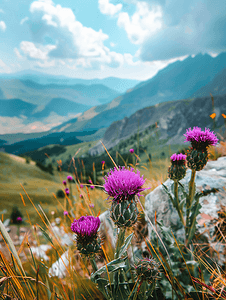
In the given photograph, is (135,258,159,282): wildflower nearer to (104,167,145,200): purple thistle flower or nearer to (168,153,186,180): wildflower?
(104,167,145,200): purple thistle flower

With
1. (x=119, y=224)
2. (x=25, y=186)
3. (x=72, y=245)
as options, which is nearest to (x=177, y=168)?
(x=119, y=224)

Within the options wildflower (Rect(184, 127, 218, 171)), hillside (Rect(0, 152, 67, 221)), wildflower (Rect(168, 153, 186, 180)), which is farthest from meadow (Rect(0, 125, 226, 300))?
wildflower (Rect(184, 127, 218, 171))

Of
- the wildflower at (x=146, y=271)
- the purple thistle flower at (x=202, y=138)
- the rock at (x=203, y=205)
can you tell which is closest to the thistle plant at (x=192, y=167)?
the purple thistle flower at (x=202, y=138)

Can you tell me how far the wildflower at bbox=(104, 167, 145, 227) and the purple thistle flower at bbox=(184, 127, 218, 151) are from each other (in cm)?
157

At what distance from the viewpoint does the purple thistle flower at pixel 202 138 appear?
3.03 m

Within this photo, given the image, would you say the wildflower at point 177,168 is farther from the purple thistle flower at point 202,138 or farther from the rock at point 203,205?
the rock at point 203,205

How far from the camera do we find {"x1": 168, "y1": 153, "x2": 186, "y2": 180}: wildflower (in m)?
3.14

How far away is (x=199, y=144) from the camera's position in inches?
125

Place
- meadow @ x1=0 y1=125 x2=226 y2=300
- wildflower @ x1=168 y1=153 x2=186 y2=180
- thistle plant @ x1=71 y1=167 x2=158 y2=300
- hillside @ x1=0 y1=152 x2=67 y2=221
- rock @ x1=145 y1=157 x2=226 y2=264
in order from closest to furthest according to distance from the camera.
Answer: meadow @ x1=0 y1=125 x2=226 y2=300 < thistle plant @ x1=71 y1=167 x2=158 y2=300 < wildflower @ x1=168 y1=153 x2=186 y2=180 < rock @ x1=145 y1=157 x2=226 y2=264 < hillside @ x1=0 y1=152 x2=67 y2=221

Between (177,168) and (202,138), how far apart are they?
702 millimetres

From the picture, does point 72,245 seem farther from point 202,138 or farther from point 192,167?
point 202,138

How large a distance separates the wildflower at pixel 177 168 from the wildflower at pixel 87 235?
172cm

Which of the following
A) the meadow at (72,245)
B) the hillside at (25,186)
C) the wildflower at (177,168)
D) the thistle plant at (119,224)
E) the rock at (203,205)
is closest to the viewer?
the meadow at (72,245)

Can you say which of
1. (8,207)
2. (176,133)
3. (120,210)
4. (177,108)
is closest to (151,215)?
(120,210)
